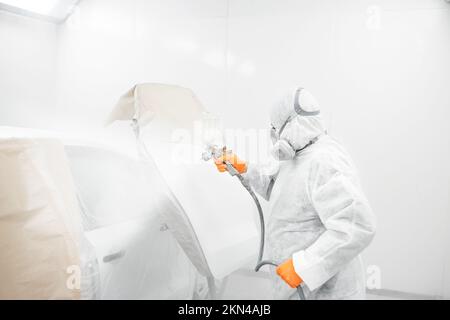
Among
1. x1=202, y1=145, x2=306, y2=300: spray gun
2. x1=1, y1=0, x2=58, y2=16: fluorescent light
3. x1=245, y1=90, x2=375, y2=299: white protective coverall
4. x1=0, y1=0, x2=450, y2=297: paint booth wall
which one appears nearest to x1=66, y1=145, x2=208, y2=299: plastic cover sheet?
x1=202, y1=145, x2=306, y2=300: spray gun

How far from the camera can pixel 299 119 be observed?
1298 millimetres

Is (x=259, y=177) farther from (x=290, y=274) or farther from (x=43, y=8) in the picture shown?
(x=43, y=8)

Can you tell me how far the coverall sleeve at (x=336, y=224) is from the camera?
1.09 m

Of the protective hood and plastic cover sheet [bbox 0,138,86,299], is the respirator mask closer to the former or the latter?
the protective hood

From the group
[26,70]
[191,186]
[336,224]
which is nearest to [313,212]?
[336,224]

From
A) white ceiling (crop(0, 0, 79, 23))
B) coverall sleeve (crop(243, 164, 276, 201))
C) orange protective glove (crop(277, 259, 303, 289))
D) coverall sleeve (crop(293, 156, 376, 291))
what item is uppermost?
white ceiling (crop(0, 0, 79, 23))

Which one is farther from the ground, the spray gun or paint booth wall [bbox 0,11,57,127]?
paint booth wall [bbox 0,11,57,127]

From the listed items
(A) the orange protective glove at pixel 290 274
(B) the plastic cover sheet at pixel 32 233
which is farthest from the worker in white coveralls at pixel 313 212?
(B) the plastic cover sheet at pixel 32 233

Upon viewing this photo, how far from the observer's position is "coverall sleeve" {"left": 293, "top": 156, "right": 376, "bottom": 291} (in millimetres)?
1089

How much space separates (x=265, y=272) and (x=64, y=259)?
4.18 ft

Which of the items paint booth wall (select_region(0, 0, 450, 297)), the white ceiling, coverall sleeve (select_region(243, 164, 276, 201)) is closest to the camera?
coverall sleeve (select_region(243, 164, 276, 201))

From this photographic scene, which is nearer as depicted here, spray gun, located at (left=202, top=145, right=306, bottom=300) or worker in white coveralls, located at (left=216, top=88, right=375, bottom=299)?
worker in white coveralls, located at (left=216, top=88, right=375, bottom=299)

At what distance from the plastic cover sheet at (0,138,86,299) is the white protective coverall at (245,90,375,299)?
694 millimetres

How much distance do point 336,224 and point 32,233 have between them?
0.95 m
